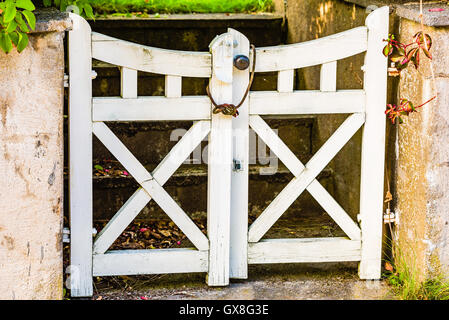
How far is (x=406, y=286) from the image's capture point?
13.7 ft

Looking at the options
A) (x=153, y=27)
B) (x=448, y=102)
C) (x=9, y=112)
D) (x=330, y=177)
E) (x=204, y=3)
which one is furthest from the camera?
(x=204, y=3)

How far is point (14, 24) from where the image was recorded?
137 inches

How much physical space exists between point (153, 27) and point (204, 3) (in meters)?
0.64

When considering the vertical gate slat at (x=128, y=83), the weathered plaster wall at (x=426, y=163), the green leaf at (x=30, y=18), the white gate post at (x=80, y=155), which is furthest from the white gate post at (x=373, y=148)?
the green leaf at (x=30, y=18)

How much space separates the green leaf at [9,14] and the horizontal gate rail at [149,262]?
1345 mm

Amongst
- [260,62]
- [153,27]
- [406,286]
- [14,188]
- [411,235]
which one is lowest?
[406,286]

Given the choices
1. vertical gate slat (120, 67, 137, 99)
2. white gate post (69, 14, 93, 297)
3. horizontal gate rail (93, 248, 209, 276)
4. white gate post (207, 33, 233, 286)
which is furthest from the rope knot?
horizontal gate rail (93, 248, 209, 276)

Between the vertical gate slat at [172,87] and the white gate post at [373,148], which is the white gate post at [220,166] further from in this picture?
the white gate post at [373,148]

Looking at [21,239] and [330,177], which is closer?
[21,239]

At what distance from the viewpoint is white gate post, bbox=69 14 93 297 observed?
12.7ft

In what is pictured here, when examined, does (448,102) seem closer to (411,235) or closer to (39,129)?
(411,235)

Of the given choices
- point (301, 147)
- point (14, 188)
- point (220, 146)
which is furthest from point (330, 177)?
point (14, 188)

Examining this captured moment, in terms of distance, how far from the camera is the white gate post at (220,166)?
404 centimetres

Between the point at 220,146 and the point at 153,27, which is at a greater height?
the point at 153,27
